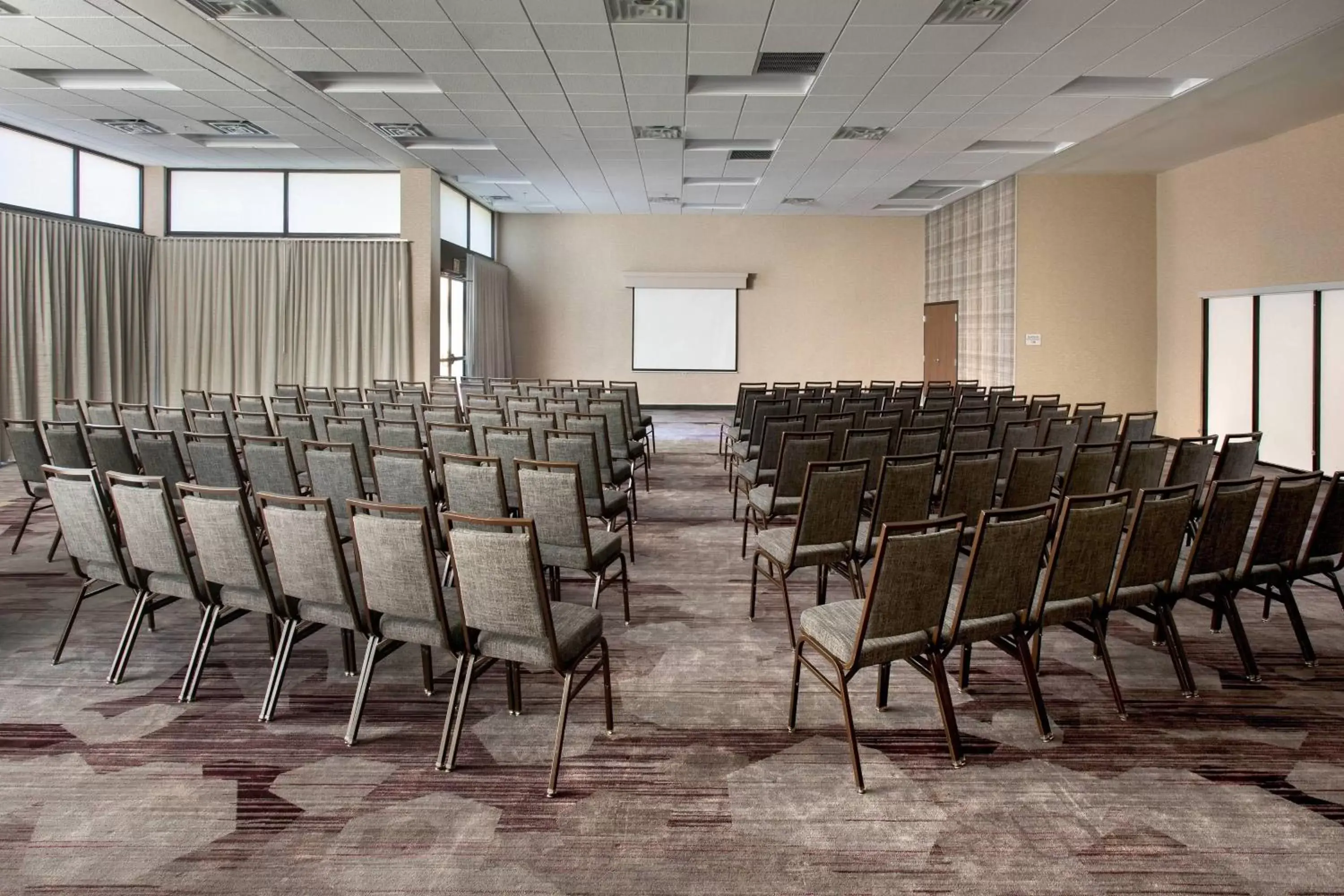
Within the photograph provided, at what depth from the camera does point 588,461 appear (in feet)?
16.0

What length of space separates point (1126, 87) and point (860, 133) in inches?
108

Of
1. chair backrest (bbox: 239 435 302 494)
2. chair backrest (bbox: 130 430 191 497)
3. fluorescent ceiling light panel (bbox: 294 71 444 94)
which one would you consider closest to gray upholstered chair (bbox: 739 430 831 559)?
chair backrest (bbox: 239 435 302 494)

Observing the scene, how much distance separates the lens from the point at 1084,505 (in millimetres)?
3117

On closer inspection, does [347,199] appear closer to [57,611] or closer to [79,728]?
[57,611]

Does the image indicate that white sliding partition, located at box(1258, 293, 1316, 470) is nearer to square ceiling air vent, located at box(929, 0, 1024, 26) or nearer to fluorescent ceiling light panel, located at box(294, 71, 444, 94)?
square ceiling air vent, located at box(929, 0, 1024, 26)

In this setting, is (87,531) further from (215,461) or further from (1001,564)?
(1001,564)

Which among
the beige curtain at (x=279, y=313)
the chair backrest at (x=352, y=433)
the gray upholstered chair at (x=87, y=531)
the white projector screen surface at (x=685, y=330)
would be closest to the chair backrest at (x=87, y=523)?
the gray upholstered chair at (x=87, y=531)

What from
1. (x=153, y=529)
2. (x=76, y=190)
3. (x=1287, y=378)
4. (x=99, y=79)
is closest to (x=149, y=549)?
(x=153, y=529)

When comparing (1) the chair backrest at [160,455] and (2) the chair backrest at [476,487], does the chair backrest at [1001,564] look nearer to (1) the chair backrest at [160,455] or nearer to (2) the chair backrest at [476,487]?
(2) the chair backrest at [476,487]

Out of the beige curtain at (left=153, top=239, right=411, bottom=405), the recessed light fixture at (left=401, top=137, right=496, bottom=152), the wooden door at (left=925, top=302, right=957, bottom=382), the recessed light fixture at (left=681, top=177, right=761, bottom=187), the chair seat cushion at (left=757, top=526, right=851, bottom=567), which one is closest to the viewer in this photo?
the chair seat cushion at (left=757, top=526, right=851, bottom=567)

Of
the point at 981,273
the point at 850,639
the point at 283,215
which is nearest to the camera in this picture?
the point at 850,639

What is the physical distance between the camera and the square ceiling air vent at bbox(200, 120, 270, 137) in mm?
9430

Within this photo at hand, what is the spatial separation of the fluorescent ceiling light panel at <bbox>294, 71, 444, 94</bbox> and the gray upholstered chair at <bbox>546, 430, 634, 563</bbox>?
4729mm

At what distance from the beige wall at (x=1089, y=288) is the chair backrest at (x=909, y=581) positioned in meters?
10.5
